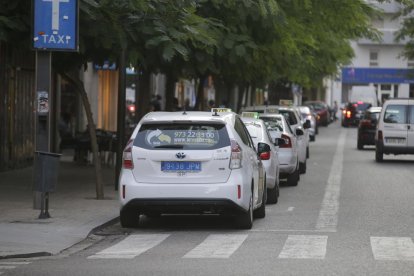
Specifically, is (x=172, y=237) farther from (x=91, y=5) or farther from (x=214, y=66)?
(x=214, y=66)

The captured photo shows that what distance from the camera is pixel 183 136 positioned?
13727mm

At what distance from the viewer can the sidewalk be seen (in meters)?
12.4

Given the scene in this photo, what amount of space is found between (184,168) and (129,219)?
1.26 meters

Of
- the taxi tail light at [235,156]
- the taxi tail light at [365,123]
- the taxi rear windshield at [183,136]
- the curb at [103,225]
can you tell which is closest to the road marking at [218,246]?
the taxi tail light at [235,156]

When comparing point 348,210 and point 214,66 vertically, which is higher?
point 214,66

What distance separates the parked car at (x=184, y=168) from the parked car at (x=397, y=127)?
1727 centimetres

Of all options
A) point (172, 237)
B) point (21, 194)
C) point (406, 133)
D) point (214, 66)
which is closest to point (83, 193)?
point (21, 194)

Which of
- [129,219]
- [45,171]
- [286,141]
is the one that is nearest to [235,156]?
[129,219]

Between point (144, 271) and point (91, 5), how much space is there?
784cm

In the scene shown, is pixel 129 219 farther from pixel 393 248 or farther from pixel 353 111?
pixel 353 111

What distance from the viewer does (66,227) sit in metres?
14.1

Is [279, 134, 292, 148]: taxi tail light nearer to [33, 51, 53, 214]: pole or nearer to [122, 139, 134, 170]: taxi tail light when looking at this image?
[33, 51, 53, 214]: pole

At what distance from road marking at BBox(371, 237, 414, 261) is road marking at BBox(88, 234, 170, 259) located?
2.65 m

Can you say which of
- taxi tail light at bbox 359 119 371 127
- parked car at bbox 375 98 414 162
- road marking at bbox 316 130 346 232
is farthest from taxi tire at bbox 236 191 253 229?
taxi tail light at bbox 359 119 371 127
